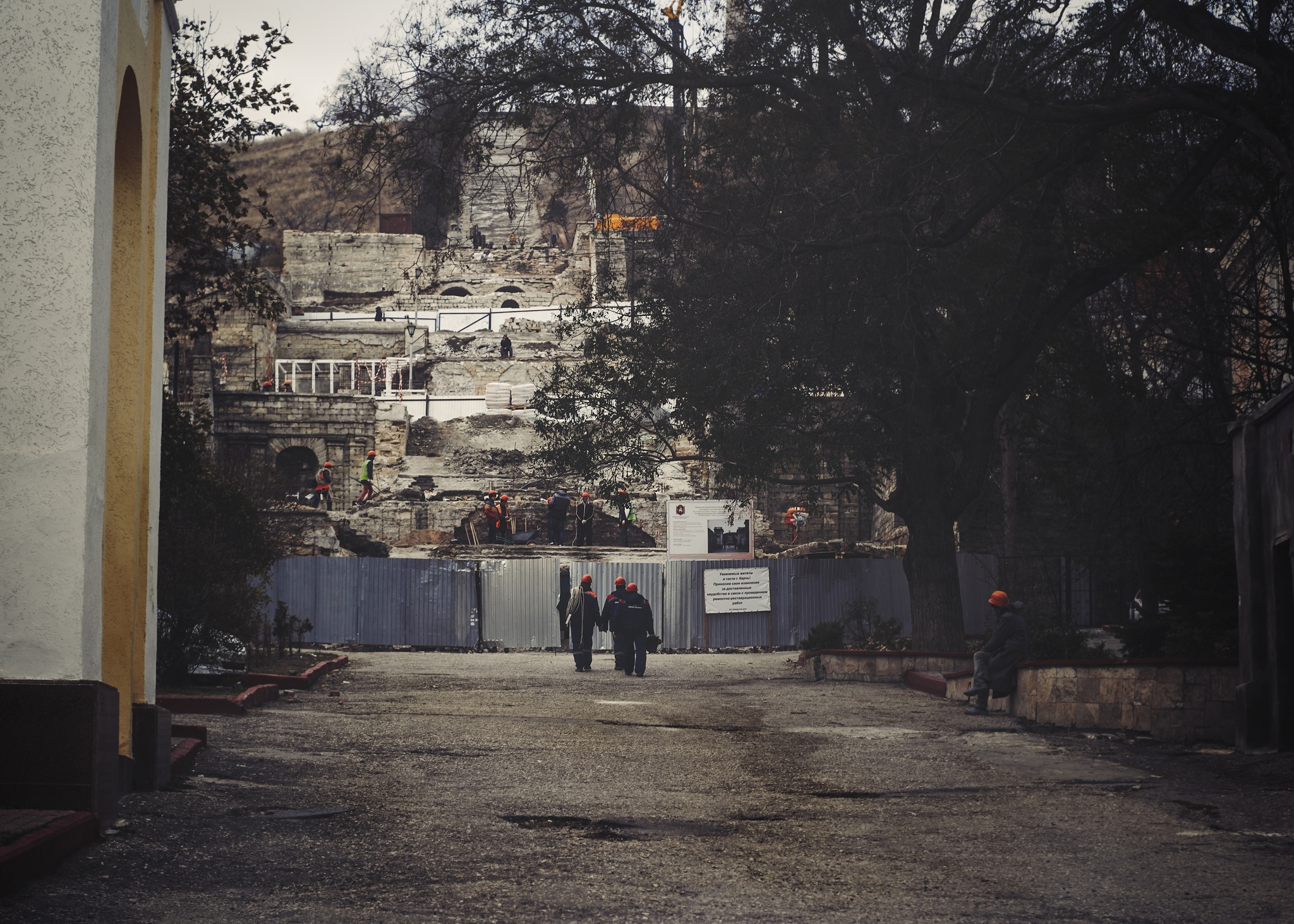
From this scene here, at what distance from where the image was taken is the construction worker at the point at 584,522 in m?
37.6

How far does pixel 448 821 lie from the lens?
691 cm

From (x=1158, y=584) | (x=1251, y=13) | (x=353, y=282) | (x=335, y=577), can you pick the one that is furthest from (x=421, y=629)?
(x=353, y=282)

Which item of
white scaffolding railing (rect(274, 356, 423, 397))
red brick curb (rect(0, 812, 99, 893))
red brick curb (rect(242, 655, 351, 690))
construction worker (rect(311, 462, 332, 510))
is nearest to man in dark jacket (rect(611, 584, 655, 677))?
red brick curb (rect(242, 655, 351, 690))

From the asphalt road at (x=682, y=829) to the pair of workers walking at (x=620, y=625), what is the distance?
793 centimetres

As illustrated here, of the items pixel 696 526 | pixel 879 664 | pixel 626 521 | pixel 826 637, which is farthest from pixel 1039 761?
pixel 626 521

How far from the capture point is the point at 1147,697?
37.8ft

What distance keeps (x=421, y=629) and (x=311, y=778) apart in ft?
A: 67.6

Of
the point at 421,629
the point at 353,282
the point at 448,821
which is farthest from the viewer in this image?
the point at 353,282

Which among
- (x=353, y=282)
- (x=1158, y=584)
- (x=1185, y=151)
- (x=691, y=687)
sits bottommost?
(x=691, y=687)

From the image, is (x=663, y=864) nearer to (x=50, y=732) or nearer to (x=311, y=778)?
(x=50, y=732)

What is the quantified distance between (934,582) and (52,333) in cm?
1570

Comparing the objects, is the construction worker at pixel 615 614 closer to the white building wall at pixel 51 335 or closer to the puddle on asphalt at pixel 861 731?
the puddle on asphalt at pixel 861 731

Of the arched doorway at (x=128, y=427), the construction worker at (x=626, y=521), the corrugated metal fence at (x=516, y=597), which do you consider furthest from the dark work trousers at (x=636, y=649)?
the construction worker at (x=626, y=521)

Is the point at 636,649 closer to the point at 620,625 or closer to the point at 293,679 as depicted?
the point at 620,625
